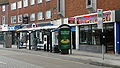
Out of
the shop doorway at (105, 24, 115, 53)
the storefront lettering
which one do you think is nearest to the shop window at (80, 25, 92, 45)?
the storefront lettering

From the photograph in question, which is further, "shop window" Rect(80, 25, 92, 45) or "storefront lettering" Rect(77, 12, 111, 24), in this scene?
Answer: "shop window" Rect(80, 25, 92, 45)

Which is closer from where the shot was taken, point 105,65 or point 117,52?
point 105,65

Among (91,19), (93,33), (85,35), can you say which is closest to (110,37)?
(93,33)

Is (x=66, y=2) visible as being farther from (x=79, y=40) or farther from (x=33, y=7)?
(x=33, y=7)

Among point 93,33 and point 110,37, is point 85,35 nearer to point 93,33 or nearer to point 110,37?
point 93,33

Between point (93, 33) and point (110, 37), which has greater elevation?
point (93, 33)

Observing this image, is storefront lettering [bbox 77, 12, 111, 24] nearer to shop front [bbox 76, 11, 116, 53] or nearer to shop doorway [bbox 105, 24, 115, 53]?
shop front [bbox 76, 11, 116, 53]

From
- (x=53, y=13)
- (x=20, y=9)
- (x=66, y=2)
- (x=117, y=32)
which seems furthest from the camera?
(x=20, y=9)

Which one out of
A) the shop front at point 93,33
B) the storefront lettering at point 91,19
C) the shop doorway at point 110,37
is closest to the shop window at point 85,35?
the shop front at point 93,33

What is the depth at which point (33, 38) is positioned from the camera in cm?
2967

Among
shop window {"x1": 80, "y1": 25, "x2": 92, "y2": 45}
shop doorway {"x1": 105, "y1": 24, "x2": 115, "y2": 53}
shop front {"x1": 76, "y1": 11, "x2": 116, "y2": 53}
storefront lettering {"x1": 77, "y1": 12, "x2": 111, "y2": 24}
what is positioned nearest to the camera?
storefront lettering {"x1": 77, "y1": 12, "x2": 111, "y2": 24}

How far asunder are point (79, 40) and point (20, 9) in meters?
21.8

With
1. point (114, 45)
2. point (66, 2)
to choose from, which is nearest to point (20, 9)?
point (66, 2)

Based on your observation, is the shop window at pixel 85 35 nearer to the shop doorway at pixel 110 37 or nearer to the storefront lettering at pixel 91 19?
the storefront lettering at pixel 91 19
